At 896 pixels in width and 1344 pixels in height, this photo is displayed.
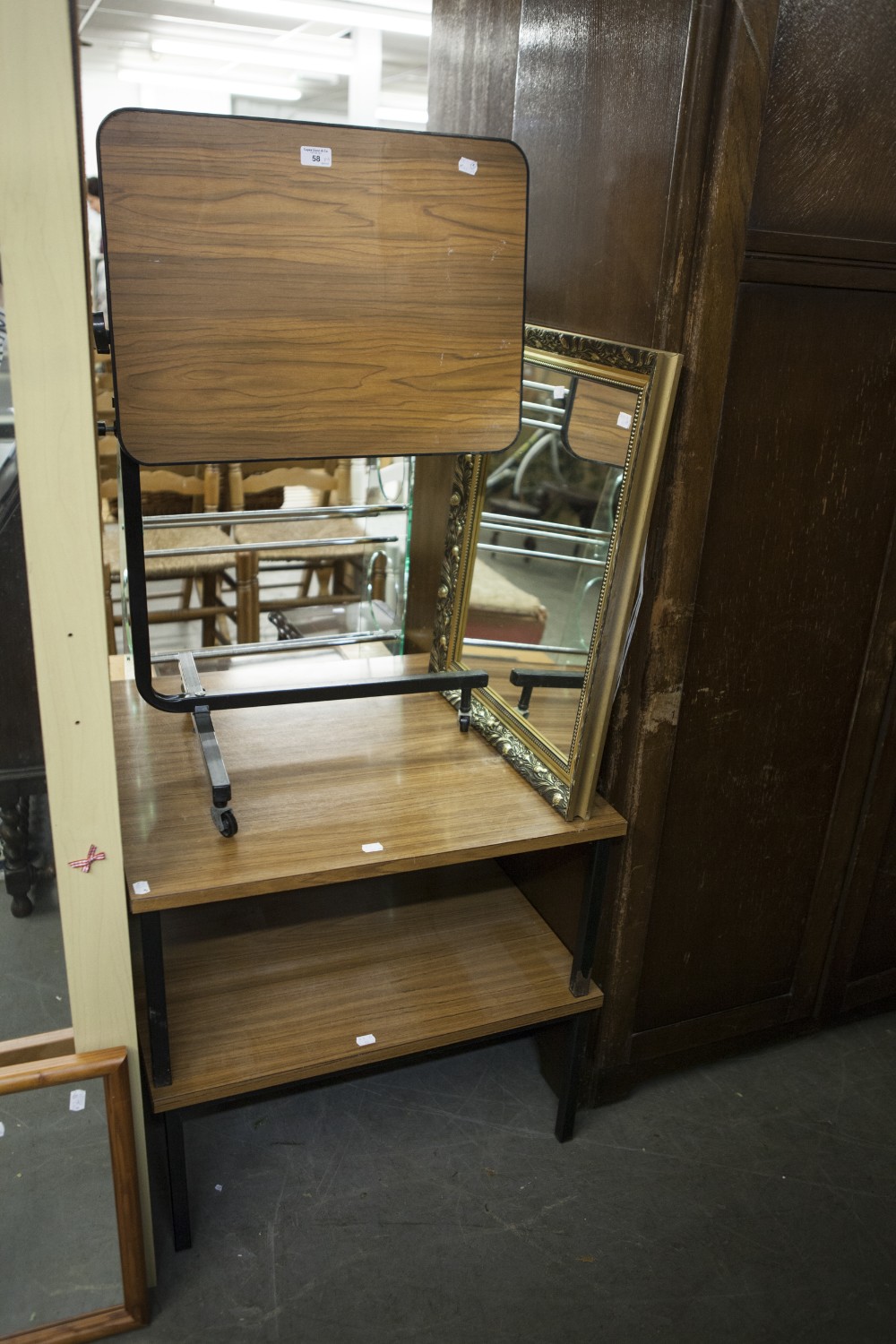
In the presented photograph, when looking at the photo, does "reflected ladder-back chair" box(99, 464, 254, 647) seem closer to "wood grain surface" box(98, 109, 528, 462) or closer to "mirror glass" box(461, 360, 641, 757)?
"mirror glass" box(461, 360, 641, 757)

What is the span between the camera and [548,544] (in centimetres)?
174

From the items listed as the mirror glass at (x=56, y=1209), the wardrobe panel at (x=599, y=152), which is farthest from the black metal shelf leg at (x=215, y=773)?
the wardrobe panel at (x=599, y=152)

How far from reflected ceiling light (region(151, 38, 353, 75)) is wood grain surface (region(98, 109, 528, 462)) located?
6625 millimetres

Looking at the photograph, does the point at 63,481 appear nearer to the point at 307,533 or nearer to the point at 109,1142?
the point at 109,1142

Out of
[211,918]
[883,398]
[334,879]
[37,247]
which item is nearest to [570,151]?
[883,398]

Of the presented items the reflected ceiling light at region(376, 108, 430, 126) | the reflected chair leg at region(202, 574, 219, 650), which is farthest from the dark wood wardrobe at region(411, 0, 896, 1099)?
the reflected ceiling light at region(376, 108, 430, 126)

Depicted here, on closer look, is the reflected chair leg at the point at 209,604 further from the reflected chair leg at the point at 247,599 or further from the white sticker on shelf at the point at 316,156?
the white sticker on shelf at the point at 316,156

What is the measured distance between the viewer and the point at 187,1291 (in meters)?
1.58

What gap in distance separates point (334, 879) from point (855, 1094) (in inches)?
49.1

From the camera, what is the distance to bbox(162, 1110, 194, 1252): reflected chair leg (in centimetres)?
154

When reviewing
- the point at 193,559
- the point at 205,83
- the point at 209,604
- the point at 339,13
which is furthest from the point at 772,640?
the point at 205,83

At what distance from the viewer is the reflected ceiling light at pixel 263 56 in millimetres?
7246

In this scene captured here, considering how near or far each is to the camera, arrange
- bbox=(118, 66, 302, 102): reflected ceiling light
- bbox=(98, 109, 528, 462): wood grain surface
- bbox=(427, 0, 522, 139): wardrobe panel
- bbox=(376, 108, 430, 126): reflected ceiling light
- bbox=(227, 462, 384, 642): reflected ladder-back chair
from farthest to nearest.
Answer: bbox=(376, 108, 430, 126): reflected ceiling light < bbox=(118, 66, 302, 102): reflected ceiling light < bbox=(227, 462, 384, 642): reflected ladder-back chair < bbox=(427, 0, 522, 139): wardrobe panel < bbox=(98, 109, 528, 462): wood grain surface

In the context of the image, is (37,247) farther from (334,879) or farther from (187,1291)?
(187,1291)
